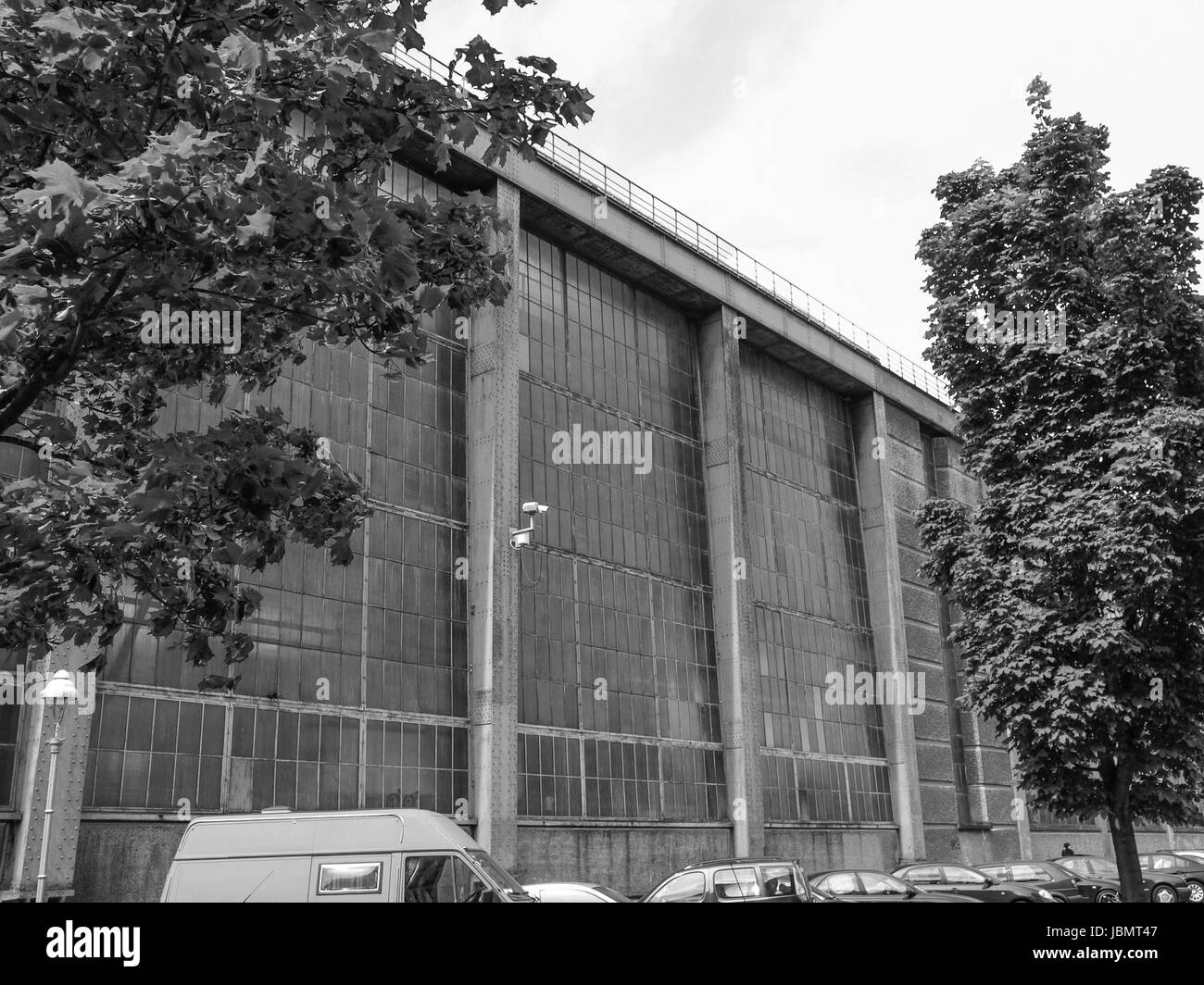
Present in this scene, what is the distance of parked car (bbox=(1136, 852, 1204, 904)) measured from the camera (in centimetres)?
3006

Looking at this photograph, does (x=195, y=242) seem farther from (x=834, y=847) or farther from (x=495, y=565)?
(x=834, y=847)

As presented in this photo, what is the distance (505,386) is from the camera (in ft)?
103

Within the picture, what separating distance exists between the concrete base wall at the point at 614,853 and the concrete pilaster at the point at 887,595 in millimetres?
13166

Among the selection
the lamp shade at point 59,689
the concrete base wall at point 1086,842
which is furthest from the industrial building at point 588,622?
the lamp shade at point 59,689

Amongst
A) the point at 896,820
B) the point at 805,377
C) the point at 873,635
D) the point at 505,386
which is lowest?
the point at 896,820

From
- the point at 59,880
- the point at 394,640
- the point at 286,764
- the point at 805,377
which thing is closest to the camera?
the point at 59,880

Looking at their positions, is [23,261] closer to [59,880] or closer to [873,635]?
[59,880]

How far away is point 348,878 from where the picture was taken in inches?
532

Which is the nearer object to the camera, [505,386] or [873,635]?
[505,386]

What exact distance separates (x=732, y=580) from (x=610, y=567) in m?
5.91

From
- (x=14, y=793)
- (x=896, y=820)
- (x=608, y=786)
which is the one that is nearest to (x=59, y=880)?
(x=14, y=793)

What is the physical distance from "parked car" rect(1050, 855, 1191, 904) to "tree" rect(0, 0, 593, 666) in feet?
92.3
